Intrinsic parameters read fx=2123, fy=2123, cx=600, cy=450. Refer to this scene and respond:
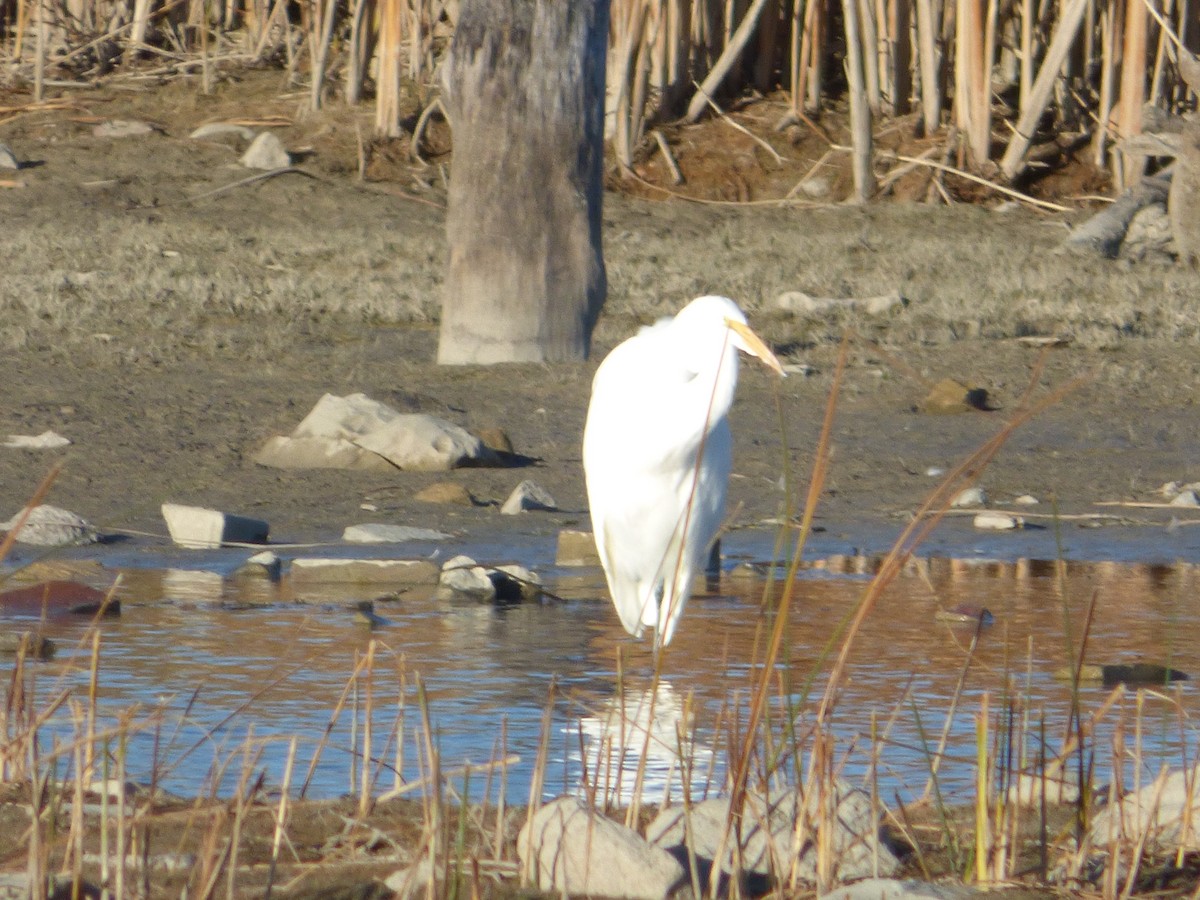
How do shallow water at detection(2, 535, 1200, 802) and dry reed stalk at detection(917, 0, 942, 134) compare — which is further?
dry reed stalk at detection(917, 0, 942, 134)

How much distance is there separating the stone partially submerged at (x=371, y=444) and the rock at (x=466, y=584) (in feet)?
5.75

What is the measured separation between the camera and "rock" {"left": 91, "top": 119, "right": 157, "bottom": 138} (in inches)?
591

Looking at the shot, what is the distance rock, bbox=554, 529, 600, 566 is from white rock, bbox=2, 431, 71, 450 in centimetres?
227

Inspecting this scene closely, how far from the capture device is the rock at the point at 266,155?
14.3 metres

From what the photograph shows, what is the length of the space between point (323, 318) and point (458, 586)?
5206 mm

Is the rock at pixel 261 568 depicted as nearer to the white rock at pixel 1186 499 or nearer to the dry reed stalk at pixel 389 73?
the white rock at pixel 1186 499

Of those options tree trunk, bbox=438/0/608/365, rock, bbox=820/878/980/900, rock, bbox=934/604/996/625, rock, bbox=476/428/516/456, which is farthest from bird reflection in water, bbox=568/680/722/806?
tree trunk, bbox=438/0/608/365

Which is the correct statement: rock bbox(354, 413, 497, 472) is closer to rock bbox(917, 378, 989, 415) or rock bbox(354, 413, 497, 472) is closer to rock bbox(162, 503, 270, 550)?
rock bbox(162, 503, 270, 550)

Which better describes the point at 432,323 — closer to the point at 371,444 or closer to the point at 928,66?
the point at 371,444

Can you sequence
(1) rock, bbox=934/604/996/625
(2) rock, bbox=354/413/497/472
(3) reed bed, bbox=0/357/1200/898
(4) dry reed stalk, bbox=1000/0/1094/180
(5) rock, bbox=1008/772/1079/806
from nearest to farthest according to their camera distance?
(3) reed bed, bbox=0/357/1200/898 → (5) rock, bbox=1008/772/1079/806 → (1) rock, bbox=934/604/996/625 → (2) rock, bbox=354/413/497/472 → (4) dry reed stalk, bbox=1000/0/1094/180

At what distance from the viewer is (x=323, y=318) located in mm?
10836

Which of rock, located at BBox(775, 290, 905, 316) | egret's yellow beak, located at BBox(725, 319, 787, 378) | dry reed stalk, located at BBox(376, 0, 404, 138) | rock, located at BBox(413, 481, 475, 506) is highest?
dry reed stalk, located at BBox(376, 0, 404, 138)

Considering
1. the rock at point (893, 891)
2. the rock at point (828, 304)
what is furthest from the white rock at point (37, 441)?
the rock at point (893, 891)

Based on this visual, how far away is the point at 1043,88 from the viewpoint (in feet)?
47.6
